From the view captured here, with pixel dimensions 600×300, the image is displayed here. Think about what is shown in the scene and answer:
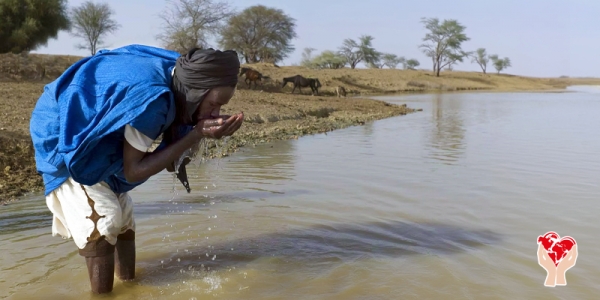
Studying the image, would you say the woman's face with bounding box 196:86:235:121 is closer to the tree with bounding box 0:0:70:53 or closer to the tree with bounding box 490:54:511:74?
the tree with bounding box 0:0:70:53

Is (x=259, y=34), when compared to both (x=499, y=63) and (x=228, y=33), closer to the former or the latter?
(x=228, y=33)

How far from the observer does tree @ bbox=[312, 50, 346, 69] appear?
176 ft

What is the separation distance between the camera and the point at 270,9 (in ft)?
145

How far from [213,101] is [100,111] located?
50cm

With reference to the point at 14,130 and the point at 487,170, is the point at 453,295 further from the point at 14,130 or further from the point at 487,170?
the point at 14,130

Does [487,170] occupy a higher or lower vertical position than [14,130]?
lower

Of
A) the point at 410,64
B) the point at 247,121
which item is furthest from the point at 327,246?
the point at 410,64

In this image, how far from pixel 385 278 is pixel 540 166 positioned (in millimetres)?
4564

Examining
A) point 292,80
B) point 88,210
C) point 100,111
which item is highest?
point 292,80

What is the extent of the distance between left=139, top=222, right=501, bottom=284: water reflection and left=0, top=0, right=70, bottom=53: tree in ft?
72.7

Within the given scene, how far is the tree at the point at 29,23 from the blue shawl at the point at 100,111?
903 inches

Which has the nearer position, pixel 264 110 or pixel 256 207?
pixel 256 207

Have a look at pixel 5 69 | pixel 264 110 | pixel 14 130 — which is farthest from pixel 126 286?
pixel 5 69

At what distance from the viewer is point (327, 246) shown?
4066 mm
